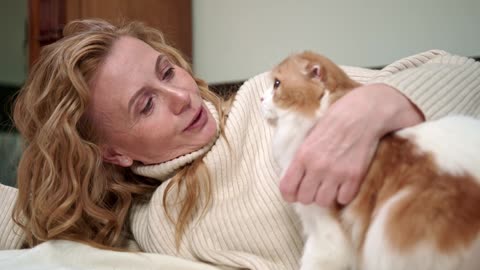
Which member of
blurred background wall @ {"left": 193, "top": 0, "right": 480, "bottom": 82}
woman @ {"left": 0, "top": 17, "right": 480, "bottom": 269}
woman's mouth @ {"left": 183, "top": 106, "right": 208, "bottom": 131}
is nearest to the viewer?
woman @ {"left": 0, "top": 17, "right": 480, "bottom": 269}

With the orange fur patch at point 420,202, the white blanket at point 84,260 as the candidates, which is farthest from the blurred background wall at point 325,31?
the white blanket at point 84,260

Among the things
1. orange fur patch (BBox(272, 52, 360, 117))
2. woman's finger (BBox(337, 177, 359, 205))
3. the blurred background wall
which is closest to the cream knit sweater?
orange fur patch (BBox(272, 52, 360, 117))

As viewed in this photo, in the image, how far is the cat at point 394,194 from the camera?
0.60 meters

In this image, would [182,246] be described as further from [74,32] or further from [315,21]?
[315,21]

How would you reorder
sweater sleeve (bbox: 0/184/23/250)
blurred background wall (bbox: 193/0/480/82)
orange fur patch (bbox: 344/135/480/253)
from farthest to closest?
blurred background wall (bbox: 193/0/480/82) → sweater sleeve (bbox: 0/184/23/250) → orange fur patch (bbox: 344/135/480/253)

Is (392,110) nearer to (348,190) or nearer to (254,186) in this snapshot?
(348,190)

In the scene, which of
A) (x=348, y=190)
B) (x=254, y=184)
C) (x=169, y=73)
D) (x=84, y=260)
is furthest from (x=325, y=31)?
(x=84, y=260)

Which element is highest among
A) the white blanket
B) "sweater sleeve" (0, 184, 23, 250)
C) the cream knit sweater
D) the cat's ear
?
the cat's ear

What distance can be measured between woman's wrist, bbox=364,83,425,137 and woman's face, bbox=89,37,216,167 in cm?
48

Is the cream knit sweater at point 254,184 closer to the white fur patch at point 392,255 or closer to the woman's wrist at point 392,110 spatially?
the woman's wrist at point 392,110

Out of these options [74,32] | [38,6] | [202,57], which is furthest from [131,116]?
[202,57]

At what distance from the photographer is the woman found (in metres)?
1.00

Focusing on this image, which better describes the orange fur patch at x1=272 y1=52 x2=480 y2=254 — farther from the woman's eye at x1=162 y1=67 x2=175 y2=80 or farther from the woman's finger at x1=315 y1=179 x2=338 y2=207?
the woman's eye at x1=162 y1=67 x2=175 y2=80

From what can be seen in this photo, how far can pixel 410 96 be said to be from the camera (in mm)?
800
